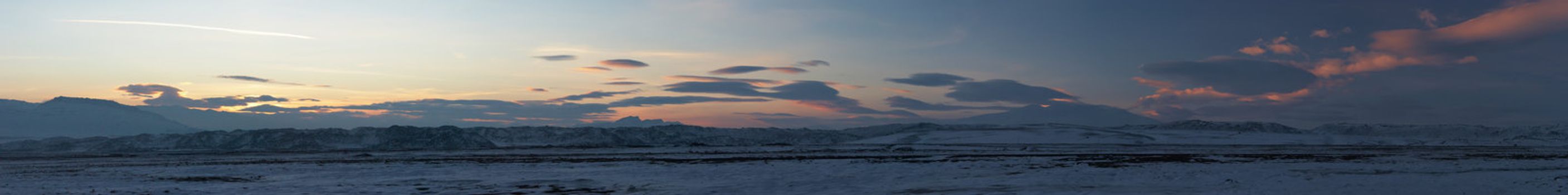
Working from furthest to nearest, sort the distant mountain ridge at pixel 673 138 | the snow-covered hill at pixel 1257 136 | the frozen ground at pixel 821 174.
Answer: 1. the snow-covered hill at pixel 1257 136
2. the distant mountain ridge at pixel 673 138
3. the frozen ground at pixel 821 174

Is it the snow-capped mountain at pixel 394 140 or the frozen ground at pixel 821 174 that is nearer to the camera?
the frozen ground at pixel 821 174

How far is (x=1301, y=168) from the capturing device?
118ft

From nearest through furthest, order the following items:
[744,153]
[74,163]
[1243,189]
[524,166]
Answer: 1. [1243,189]
2. [524,166]
3. [74,163]
4. [744,153]

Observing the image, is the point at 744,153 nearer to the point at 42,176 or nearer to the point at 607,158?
the point at 607,158

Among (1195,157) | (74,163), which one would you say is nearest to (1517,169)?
(1195,157)

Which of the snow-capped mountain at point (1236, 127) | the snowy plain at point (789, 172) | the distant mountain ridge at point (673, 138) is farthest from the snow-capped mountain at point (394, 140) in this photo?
the snow-capped mountain at point (1236, 127)

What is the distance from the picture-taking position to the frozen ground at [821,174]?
26703mm

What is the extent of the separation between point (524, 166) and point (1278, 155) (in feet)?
133

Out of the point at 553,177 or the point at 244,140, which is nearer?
the point at 553,177

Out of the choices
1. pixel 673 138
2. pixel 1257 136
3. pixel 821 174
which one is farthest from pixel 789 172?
pixel 1257 136

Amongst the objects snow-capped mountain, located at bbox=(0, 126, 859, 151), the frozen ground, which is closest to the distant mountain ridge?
snow-capped mountain, located at bbox=(0, 126, 859, 151)

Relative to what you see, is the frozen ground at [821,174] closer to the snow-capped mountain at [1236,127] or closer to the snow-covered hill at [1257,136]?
the snow-covered hill at [1257,136]

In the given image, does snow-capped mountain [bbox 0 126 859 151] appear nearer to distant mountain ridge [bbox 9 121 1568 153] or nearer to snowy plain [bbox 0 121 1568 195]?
distant mountain ridge [bbox 9 121 1568 153]

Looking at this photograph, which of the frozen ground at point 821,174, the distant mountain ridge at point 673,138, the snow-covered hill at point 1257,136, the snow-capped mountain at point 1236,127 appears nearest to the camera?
the frozen ground at point 821,174
